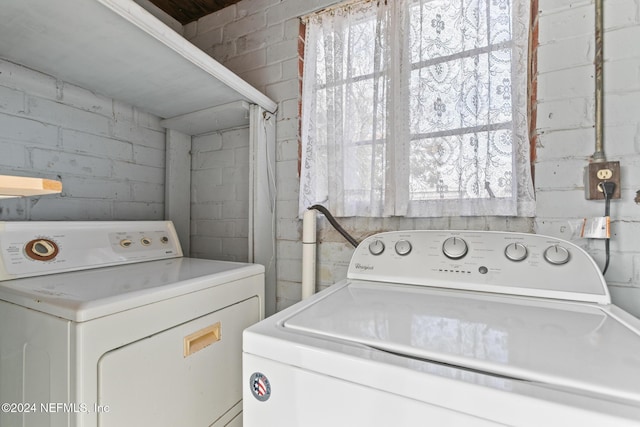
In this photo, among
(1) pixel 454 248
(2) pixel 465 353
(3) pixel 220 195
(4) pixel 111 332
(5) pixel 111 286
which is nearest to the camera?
(2) pixel 465 353

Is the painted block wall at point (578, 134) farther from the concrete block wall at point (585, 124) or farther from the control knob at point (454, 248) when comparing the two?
the control knob at point (454, 248)

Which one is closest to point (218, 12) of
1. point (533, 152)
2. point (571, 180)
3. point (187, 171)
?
point (187, 171)

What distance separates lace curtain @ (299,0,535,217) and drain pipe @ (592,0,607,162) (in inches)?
7.6

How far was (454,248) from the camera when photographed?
951 millimetres

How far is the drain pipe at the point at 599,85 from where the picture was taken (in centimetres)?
97

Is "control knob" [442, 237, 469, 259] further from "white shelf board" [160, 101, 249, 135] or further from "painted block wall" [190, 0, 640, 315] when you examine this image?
"white shelf board" [160, 101, 249, 135]

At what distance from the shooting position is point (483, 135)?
1.10m

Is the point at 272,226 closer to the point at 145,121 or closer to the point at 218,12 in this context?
the point at 145,121

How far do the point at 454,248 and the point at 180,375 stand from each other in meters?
0.89

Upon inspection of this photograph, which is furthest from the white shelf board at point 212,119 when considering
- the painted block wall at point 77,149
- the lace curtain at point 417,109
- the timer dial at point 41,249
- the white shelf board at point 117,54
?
the timer dial at point 41,249

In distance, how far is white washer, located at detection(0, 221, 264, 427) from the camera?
25.3 inches

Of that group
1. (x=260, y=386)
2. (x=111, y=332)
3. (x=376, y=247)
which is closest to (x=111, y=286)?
(x=111, y=332)

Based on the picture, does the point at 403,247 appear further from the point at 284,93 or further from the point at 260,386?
the point at 284,93

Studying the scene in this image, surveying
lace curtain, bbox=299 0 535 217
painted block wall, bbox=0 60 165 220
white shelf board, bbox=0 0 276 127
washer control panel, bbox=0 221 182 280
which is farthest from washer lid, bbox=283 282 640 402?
painted block wall, bbox=0 60 165 220
